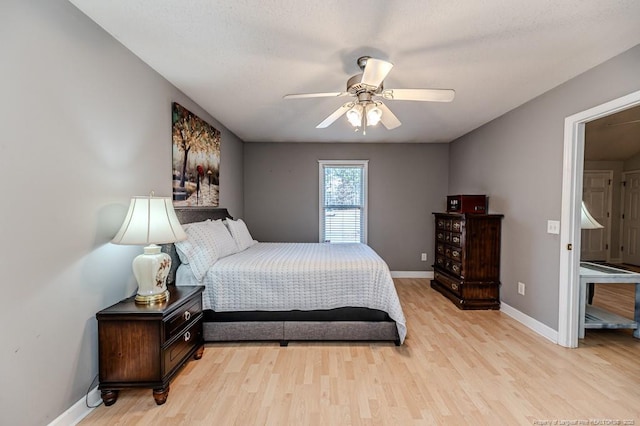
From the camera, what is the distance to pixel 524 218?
10.6ft

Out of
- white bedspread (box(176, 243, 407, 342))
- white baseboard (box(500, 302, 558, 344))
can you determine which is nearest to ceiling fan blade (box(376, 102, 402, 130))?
white bedspread (box(176, 243, 407, 342))

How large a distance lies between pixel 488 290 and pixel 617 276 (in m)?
1.22

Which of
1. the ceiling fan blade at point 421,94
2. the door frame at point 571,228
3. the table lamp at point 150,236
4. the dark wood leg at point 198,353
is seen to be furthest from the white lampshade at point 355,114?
the dark wood leg at point 198,353

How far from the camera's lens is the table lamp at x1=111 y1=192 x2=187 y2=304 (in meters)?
1.84

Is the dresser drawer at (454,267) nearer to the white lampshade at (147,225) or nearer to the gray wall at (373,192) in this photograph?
the gray wall at (373,192)

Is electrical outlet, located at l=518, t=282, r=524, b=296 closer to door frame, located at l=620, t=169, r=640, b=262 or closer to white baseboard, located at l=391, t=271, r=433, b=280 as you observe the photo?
white baseboard, located at l=391, t=271, r=433, b=280

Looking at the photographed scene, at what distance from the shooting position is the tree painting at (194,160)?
282cm

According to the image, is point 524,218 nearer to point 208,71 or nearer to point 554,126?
point 554,126

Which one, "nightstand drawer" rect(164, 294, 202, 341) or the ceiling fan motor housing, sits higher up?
the ceiling fan motor housing

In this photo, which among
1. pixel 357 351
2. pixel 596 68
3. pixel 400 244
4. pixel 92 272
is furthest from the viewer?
pixel 400 244

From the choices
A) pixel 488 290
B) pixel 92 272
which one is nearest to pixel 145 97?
pixel 92 272

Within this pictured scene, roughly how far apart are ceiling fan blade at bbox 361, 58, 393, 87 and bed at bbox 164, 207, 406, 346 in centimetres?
156

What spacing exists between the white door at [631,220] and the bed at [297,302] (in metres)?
6.78

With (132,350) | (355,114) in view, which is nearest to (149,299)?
(132,350)
